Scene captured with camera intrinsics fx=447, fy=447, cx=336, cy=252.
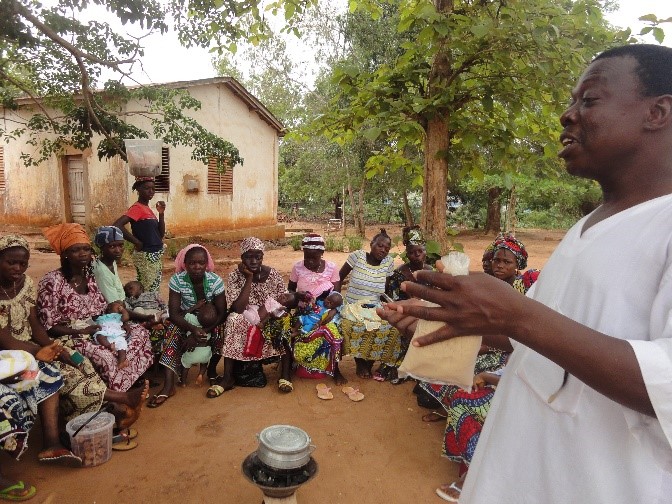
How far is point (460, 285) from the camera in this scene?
2.56 feet

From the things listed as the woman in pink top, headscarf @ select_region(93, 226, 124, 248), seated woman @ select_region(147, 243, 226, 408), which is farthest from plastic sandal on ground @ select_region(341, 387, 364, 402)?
headscarf @ select_region(93, 226, 124, 248)

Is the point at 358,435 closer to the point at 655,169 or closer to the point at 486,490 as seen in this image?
the point at 486,490

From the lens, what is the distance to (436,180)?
442 centimetres

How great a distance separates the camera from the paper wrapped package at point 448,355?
101 cm

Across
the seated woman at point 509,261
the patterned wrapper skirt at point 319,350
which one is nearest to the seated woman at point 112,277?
the patterned wrapper skirt at point 319,350

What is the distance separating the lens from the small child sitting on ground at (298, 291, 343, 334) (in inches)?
169

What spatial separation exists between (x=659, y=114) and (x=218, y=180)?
43.3 feet

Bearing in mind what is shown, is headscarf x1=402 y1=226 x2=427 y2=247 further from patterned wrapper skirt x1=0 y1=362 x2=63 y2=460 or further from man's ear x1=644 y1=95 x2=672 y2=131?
man's ear x1=644 y1=95 x2=672 y2=131

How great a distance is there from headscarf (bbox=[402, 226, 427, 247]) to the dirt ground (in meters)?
1.41

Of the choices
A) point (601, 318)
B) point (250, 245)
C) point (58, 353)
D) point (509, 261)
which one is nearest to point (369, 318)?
point (250, 245)

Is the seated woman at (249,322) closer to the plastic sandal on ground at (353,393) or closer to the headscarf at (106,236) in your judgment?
the plastic sandal on ground at (353,393)

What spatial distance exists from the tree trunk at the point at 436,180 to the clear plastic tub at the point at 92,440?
10.7 ft

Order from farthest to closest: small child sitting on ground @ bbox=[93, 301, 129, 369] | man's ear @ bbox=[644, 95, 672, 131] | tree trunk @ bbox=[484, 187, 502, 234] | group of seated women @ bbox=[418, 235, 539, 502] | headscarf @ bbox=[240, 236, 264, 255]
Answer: tree trunk @ bbox=[484, 187, 502, 234] < headscarf @ bbox=[240, 236, 264, 255] < small child sitting on ground @ bbox=[93, 301, 129, 369] < group of seated women @ bbox=[418, 235, 539, 502] < man's ear @ bbox=[644, 95, 672, 131]

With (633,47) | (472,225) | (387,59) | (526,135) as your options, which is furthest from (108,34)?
(472,225)
